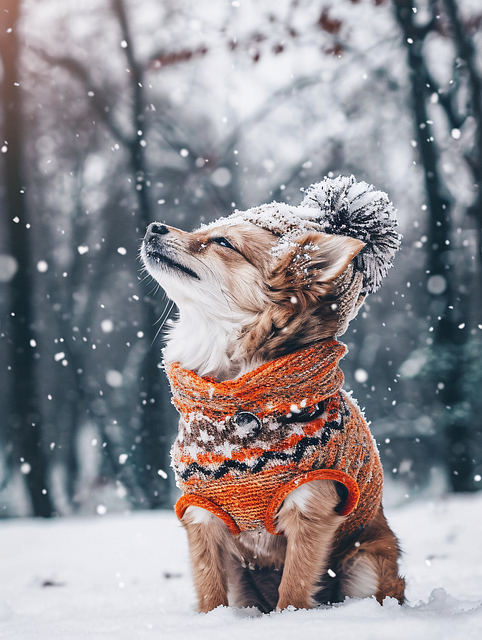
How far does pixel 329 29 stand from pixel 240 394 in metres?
4.79

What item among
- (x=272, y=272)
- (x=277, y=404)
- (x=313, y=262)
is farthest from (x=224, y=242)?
(x=277, y=404)

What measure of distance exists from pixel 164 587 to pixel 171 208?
3744 millimetres

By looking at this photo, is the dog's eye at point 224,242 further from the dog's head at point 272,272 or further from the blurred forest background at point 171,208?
the blurred forest background at point 171,208

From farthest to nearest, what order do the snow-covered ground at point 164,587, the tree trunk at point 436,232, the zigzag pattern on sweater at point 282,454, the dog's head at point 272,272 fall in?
the tree trunk at point 436,232 < the dog's head at point 272,272 < the zigzag pattern on sweater at point 282,454 < the snow-covered ground at point 164,587

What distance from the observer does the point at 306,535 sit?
188 cm

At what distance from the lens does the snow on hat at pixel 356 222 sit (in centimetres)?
212

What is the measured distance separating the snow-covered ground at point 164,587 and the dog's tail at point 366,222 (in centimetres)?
126

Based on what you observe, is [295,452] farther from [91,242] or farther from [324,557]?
[91,242]

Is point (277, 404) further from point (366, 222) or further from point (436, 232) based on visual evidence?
point (436, 232)

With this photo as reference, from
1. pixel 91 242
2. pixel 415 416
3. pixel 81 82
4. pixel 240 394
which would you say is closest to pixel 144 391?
pixel 91 242

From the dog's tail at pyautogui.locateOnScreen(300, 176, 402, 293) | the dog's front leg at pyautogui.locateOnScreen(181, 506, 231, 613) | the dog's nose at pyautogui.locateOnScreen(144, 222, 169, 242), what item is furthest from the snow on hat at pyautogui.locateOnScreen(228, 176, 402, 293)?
the dog's front leg at pyautogui.locateOnScreen(181, 506, 231, 613)

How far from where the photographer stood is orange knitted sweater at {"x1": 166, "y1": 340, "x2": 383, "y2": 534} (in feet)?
6.04

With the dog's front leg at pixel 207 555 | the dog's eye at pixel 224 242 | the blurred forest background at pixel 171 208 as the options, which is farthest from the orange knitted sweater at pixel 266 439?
the blurred forest background at pixel 171 208

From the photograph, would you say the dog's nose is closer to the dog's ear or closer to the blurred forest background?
the dog's ear
